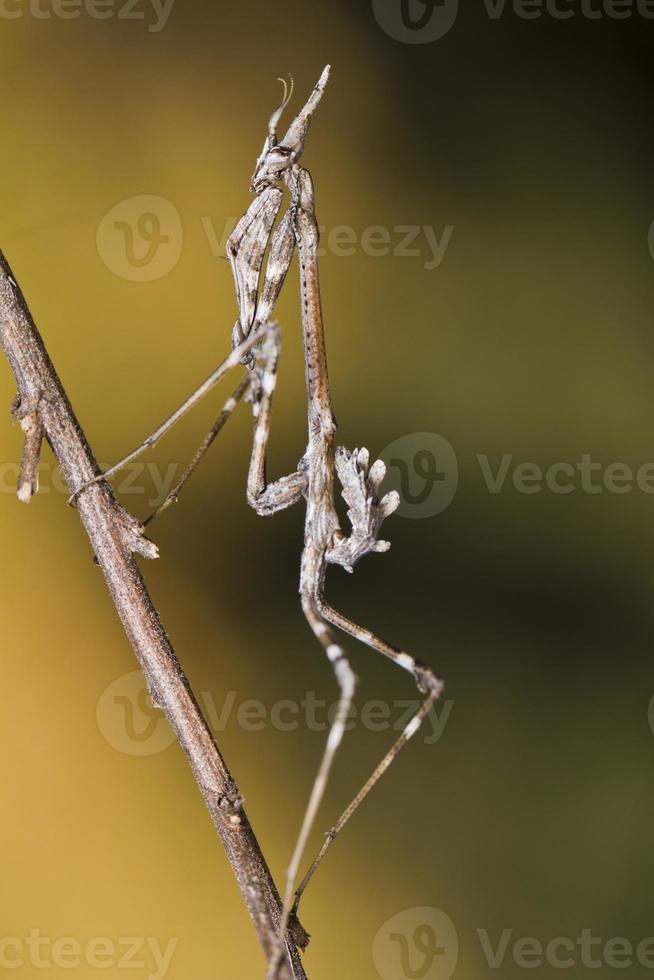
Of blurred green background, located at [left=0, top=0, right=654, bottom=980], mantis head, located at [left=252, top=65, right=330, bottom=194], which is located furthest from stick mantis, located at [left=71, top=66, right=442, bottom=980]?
blurred green background, located at [left=0, top=0, right=654, bottom=980]

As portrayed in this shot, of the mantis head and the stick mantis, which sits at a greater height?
the mantis head

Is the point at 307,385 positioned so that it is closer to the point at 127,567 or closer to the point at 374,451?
the point at 127,567

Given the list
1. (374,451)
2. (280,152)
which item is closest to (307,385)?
(280,152)

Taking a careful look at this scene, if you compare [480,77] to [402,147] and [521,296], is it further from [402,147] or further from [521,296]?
[521,296]

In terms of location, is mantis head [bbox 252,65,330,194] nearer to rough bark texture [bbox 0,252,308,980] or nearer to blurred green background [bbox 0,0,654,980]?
rough bark texture [bbox 0,252,308,980]

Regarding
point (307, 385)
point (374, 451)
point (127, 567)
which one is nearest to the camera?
point (127, 567)

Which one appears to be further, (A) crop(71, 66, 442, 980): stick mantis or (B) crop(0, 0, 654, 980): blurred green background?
(B) crop(0, 0, 654, 980): blurred green background

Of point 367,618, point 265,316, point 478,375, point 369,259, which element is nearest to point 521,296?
point 478,375
